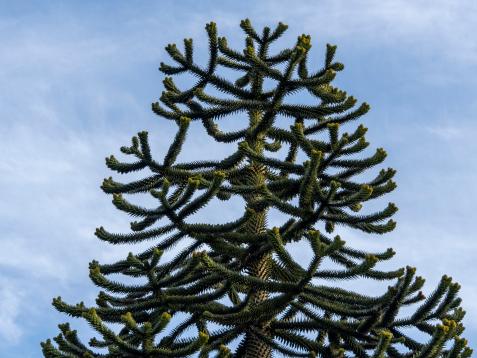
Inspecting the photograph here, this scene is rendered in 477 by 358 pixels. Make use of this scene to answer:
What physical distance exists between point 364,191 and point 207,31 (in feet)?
13.0

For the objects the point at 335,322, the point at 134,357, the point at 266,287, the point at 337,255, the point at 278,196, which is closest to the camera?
the point at 134,357

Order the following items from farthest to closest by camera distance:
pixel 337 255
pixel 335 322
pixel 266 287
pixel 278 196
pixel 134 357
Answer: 1. pixel 337 255
2. pixel 278 196
3. pixel 335 322
4. pixel 266 287
5. pixel 134 357

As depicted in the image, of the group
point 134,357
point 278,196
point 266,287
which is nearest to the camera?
point 134,357

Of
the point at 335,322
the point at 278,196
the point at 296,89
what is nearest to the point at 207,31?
the point at 296,89

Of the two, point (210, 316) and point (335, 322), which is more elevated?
point (335, 322)

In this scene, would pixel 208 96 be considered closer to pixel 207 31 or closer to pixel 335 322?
pixel 207 31

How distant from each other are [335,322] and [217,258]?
2632 millimetres

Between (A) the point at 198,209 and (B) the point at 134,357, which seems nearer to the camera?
(B) the point at 134,357

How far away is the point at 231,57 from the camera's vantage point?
1188cm

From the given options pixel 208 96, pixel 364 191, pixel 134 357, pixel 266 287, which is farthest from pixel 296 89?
pixel 134 357

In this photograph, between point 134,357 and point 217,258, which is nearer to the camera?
point 134,357

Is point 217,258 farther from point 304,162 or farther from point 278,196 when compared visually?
point 304,162

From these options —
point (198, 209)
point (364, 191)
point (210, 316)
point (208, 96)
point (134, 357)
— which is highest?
point (208, 96)

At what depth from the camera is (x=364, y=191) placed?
878 centimetres
